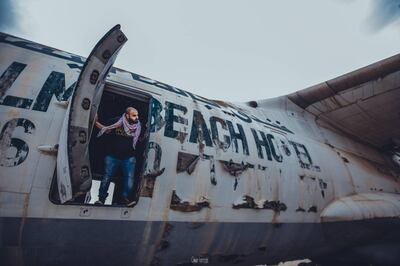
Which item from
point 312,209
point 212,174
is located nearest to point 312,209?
point 312,209

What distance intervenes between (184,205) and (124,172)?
1025 mm

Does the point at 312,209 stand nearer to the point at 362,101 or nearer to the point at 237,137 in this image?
the point at 237,137

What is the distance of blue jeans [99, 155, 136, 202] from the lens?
3.57 m

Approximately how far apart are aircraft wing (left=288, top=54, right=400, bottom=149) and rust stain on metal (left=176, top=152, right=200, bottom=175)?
6.01 m

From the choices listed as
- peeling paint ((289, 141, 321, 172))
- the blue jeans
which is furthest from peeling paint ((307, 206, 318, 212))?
the blue jeans

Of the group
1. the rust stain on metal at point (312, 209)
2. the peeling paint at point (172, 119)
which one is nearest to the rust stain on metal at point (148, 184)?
the peeling paint at point (172, 119)

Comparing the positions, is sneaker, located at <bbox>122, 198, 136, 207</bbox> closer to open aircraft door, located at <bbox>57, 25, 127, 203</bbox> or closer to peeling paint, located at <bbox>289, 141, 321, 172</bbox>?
open aircraft door, located at <bbox>57, 25, 127, 203</bbox>

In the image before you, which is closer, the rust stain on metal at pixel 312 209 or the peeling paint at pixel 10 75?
the peeling paint at pixel 10 75

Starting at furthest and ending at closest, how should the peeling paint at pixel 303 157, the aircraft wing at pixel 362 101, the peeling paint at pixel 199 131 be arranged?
the aircraft wing at pixel 362 101
the peeling paint at pixel 303 157
the peeling paint at pixel 199 131

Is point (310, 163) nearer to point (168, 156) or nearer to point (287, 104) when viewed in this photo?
point (287, 104)

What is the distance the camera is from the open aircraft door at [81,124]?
2.79 metres

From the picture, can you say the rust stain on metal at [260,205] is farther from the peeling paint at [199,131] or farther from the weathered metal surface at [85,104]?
the weathered metal surface at [85,104]

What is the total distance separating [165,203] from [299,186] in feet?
11.2

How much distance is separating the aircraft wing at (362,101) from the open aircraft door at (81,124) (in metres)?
7.37
